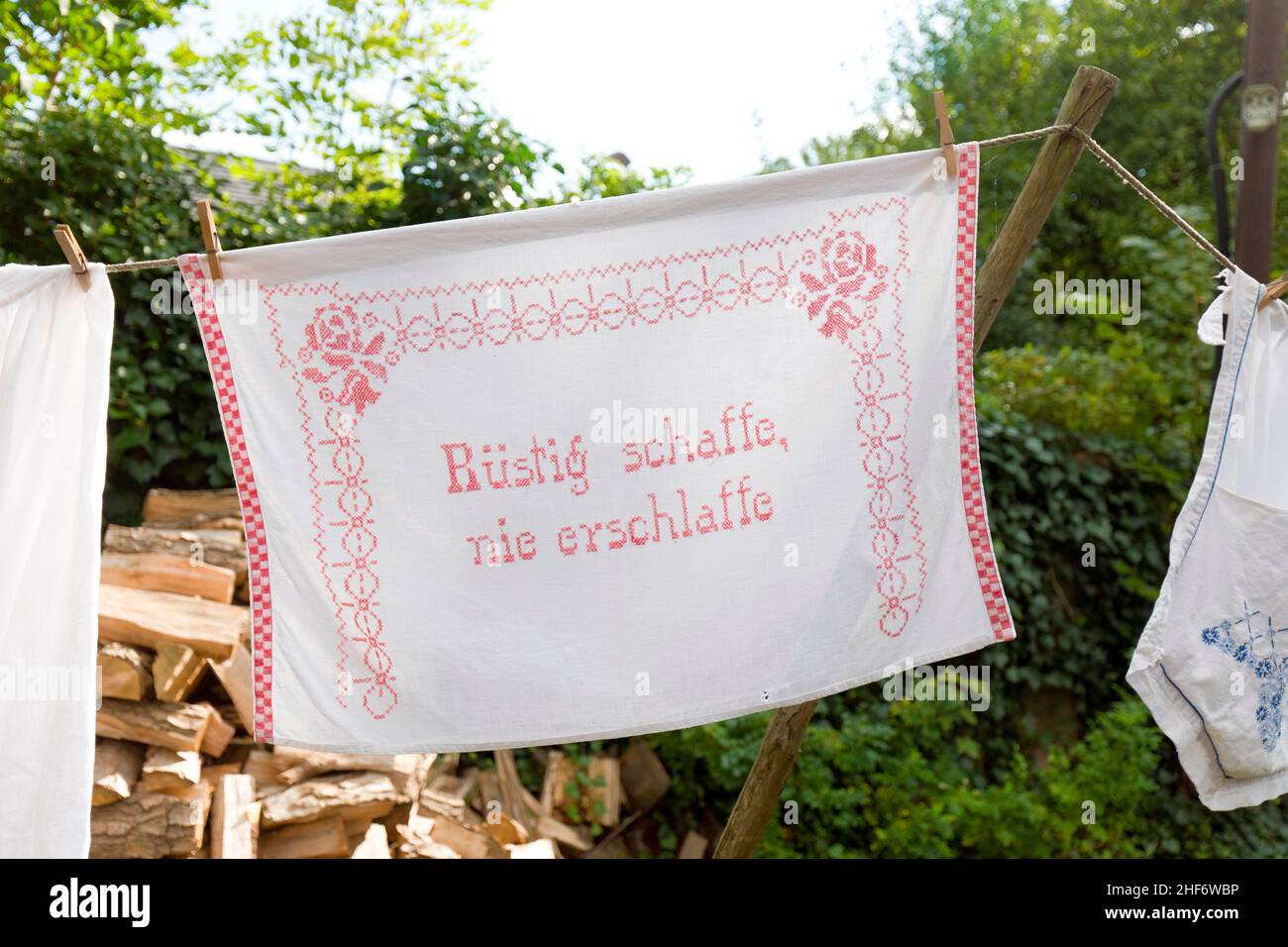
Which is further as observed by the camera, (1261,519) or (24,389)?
(1261,519)

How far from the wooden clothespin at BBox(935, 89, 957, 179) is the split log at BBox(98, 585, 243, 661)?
252 cm

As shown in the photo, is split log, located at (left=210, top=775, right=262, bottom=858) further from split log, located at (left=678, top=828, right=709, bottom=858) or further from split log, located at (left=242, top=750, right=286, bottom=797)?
split log, located at (left=678, top=828, right=709, bottom=858)

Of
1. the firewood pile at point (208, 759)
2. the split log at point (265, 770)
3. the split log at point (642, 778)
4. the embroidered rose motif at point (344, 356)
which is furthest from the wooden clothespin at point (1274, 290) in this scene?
the split log at point (642, 778)

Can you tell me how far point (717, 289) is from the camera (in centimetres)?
207

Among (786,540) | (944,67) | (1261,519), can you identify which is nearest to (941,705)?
(1261,519)

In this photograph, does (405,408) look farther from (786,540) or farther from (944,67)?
(944,67)

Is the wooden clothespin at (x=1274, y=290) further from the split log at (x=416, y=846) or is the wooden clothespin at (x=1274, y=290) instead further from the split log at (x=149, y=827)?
the split log at (x=149, y=827)

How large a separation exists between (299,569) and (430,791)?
212 centimetres

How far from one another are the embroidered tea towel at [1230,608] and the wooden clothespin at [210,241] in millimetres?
2023

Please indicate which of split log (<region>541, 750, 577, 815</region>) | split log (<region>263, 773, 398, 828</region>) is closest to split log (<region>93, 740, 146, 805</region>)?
split log (<region>263, 773, 398, 828</region>)

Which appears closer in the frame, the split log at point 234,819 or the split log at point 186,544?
the split log at point 234,819

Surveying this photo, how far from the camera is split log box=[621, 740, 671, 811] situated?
4594 mm

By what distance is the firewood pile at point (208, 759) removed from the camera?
2996 mm

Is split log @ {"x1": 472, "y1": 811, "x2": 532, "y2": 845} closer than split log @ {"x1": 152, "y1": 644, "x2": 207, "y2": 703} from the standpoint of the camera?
No
